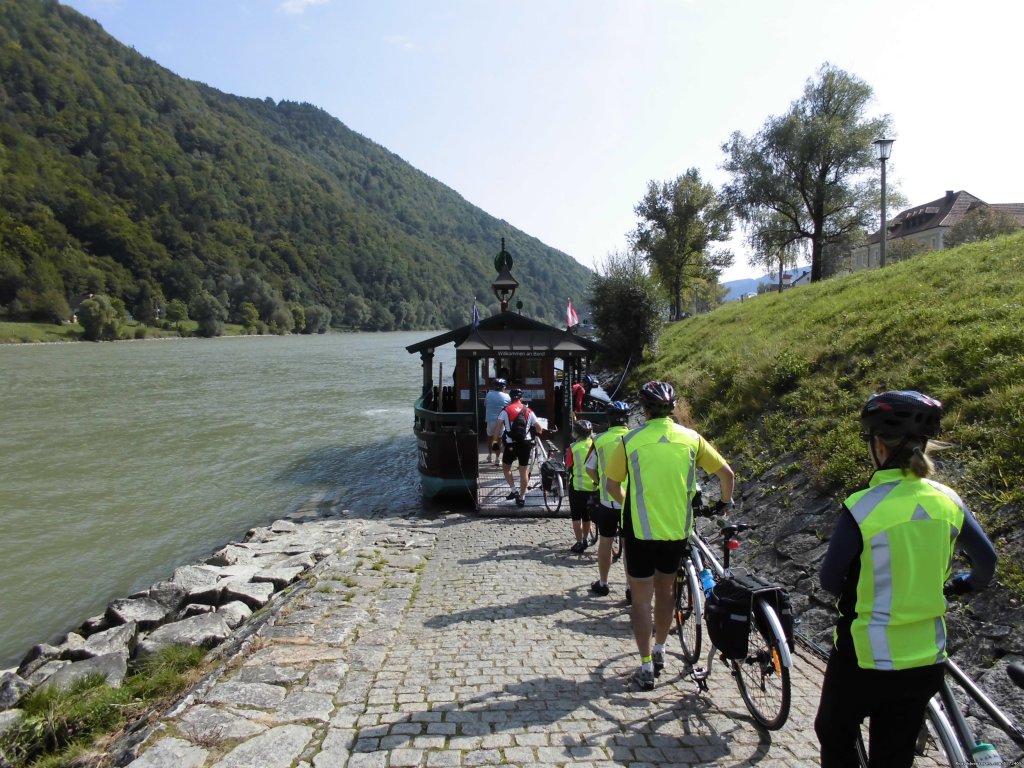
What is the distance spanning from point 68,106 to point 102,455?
566 feet

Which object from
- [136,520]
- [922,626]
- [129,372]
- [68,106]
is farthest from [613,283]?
[68,106]

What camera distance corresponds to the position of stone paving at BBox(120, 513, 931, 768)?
358cm

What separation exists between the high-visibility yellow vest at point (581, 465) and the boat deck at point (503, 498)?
287cm

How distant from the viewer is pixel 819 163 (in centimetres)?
3347

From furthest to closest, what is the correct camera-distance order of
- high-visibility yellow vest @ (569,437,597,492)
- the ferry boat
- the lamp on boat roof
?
1. the lamp on boat roof
2. the ferry boat
3. high-visibility yellow vest @ (569,437,597,492)

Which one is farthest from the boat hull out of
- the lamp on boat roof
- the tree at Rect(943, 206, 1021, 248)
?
the tree at Rect(943, 206, 1021, 248)

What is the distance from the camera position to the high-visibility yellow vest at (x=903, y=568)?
2.43 m

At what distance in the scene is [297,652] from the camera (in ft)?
16.3

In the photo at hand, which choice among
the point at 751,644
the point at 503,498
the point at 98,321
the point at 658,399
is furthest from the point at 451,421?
the point at 98,321

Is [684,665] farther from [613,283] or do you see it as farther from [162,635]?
[613,283]

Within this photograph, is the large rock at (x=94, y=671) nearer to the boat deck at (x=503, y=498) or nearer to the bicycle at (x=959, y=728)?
the boat deck at (x=503, y=498)

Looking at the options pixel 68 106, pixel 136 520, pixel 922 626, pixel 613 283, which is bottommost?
pixel 136 520

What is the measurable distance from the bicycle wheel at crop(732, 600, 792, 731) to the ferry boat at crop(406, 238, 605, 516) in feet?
20.7

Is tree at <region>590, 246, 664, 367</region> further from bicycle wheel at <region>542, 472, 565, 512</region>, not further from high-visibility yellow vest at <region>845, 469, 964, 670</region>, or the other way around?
high-visibility yellow vest at <region>845, 469, 964, 670</region>
